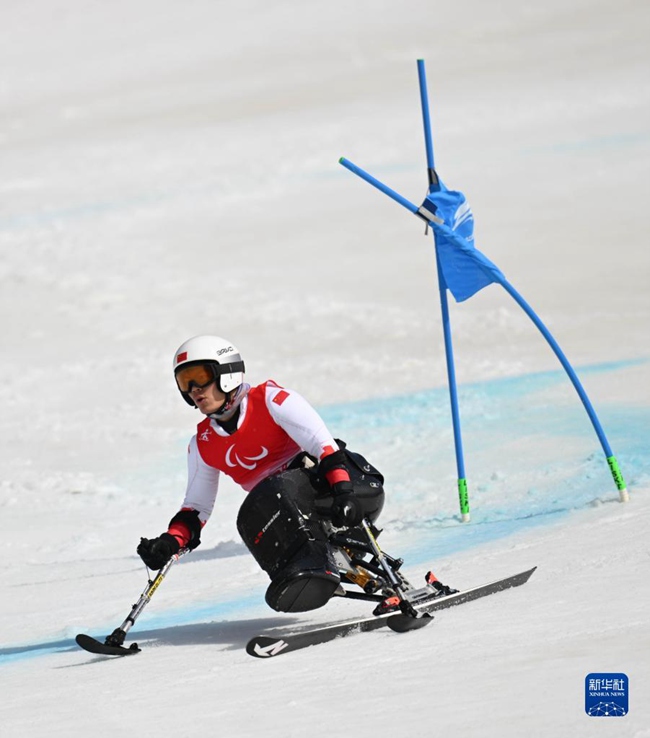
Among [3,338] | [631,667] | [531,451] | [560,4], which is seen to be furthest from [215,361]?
[560,4]

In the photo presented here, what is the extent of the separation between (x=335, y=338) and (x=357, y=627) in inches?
385

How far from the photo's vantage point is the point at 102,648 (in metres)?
5.64

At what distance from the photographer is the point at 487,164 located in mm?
22953

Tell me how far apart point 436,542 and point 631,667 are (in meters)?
3.40

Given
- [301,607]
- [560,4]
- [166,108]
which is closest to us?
[301,607]

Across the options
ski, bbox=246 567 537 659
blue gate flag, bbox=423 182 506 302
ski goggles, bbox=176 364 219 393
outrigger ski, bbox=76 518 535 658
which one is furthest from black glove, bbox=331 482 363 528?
blue gate flag, bbox=423 182 506 302

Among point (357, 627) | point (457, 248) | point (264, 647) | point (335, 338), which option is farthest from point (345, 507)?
point (335, 338)

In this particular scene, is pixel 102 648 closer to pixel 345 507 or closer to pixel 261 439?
pixel 261 439

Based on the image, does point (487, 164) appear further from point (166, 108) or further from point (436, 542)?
point (436, 542)

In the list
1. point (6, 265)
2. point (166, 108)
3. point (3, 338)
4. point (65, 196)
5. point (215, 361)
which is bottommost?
point (215, 361)

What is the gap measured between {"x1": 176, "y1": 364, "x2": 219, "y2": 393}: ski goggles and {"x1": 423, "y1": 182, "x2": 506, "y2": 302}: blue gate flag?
7.69ft

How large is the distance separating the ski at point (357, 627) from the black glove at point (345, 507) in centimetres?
40

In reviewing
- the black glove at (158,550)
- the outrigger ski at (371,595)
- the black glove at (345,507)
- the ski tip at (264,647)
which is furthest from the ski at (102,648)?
the black glove at (345,507)

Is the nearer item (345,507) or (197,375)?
(345,507)
